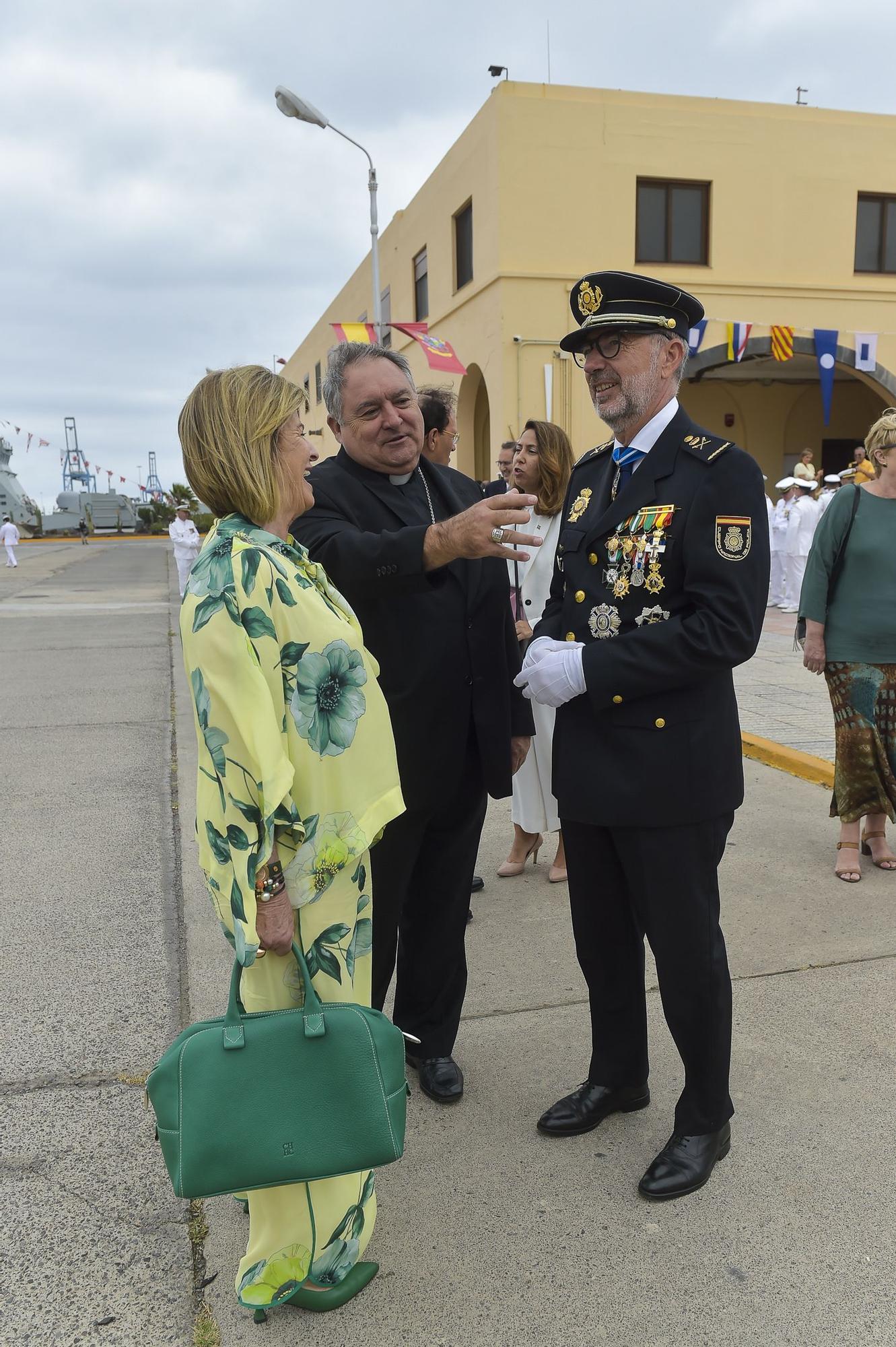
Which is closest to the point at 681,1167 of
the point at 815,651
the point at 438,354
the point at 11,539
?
the point at 815,651

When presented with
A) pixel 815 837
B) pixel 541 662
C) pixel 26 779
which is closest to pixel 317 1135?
pixel 541 662

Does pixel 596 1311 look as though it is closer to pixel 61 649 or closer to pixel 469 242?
pixel 61 649

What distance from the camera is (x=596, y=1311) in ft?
6.80

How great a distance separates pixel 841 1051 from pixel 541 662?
168 cm

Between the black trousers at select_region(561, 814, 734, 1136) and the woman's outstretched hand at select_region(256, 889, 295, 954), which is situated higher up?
the woman's outstretched hand at select_region(256, 889, 295, 954)

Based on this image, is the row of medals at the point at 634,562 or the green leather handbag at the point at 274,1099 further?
the row of medals at the point at 634,562

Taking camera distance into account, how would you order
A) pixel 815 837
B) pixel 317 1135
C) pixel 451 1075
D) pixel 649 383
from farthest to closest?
pixel 815 837, pixel 451 1075, pixel 649 383, pixel 317 1135

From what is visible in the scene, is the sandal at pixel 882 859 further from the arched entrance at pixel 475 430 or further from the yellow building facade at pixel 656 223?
the arched entrance at pixel 475 430

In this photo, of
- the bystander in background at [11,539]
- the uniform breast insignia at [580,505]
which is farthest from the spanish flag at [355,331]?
the bystander in background at [11,539]

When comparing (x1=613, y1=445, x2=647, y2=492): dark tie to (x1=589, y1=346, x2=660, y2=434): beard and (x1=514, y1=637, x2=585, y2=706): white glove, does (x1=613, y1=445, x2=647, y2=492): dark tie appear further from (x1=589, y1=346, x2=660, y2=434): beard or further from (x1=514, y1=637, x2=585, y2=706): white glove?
(x1=514, y1=637, x2=585, y2=706): white glove

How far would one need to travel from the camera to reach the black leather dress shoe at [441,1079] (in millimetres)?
2877

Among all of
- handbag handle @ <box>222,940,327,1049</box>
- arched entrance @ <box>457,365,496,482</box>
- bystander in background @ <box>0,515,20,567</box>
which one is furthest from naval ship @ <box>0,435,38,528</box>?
handbag handle @ <box>222,940,327,1049</box>

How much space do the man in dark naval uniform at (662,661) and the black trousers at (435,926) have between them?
0.43 m

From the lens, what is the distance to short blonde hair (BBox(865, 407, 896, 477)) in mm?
4105
